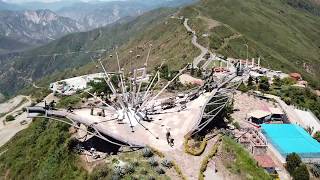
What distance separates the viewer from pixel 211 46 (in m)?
129

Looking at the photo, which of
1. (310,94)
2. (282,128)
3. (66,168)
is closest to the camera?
(66,168)

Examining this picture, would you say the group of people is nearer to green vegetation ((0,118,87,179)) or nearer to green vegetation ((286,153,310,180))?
green vegetation ((0,118,87,179))

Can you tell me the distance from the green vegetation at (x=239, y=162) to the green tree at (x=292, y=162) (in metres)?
4.49

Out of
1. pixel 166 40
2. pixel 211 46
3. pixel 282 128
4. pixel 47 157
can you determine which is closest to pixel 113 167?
pixel 47 157

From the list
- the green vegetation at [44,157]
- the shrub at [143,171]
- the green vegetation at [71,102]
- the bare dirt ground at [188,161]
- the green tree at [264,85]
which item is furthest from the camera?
the green tree at [264,85]

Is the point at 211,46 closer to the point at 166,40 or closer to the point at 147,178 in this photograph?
the point at 166,40

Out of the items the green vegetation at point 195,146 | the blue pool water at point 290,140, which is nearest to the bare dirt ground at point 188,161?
the green vegetation at point 195,146

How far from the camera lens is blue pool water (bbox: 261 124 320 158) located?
149 feet

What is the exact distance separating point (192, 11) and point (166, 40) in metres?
38.4

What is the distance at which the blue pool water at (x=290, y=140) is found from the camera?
45344 mm

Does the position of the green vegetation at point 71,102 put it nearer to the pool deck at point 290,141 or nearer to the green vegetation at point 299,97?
the pool deck at point 290,141

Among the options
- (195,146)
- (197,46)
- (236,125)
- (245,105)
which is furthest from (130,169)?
(197,46)

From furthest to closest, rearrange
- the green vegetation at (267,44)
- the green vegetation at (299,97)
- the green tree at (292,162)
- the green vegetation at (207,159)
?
1. the green vegetation at (267,44)
2. the green vegetation at (299,97)
3. the green tree at (292,162)
4. the green vegetation at (207,159)

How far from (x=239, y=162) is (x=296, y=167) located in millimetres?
7615
